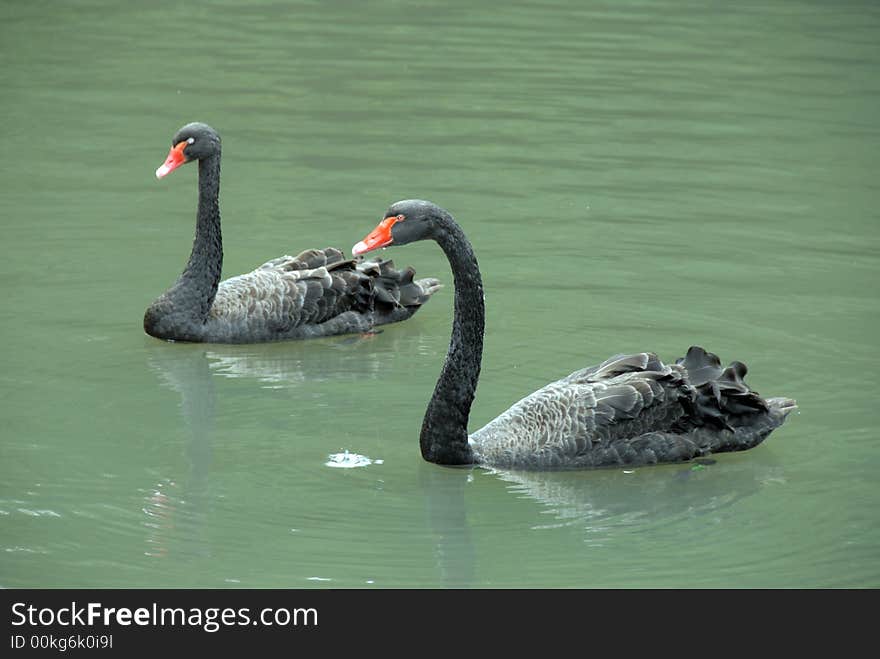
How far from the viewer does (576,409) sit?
287 inches

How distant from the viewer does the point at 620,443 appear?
24.1 ft

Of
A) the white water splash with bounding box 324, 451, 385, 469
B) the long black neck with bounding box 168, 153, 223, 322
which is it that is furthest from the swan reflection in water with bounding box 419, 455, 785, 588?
the long black neck with bounding box 168, 153, 223, 322

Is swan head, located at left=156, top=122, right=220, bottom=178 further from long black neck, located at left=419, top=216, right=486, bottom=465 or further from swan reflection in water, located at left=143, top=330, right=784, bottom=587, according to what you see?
long black neck, located at left=419, top=216, right=486, bottom=465

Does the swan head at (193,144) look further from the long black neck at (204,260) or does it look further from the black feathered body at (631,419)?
the black feathered body at (631,419)

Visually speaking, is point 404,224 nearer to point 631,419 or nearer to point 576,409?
point 576,409

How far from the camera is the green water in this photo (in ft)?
21.7

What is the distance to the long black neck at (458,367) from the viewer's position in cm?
720

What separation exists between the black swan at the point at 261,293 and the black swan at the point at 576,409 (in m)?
2.16

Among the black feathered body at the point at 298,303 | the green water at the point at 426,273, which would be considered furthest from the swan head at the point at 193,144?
the green water at the point at 426,273

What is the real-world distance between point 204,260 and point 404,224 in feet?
8.63

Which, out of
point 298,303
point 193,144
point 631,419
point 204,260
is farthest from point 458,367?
point 193,144
